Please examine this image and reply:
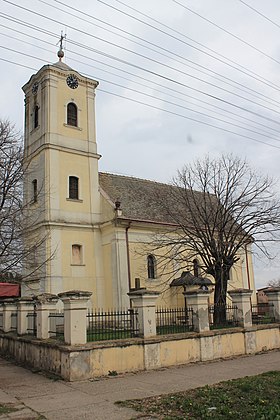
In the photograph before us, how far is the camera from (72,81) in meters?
27.1

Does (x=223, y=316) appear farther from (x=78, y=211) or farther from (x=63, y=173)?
(x=63, y=173)

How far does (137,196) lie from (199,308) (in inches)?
606

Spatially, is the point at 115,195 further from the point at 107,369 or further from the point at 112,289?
the point at 107,369

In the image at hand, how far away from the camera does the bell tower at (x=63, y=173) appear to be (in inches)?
947

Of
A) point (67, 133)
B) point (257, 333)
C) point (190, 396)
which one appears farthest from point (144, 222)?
point (190, 396)

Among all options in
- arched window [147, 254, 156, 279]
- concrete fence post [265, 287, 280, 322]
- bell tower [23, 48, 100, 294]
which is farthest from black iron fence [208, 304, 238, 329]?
arched window [147, 254, 156, 279]

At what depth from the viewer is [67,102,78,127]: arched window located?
87.7 feet

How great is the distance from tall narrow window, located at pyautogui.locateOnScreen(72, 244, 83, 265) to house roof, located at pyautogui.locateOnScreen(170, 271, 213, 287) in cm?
558

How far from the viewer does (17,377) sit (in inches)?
488

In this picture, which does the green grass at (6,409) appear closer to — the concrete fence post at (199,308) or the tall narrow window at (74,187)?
the concrete fence post at (199,308)

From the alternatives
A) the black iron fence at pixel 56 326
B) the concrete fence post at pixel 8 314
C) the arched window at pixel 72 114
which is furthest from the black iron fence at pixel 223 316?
the arched window at pixel 72 114

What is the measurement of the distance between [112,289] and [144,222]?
14.1 feet

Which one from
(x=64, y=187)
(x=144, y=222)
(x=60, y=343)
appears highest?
(x=64, y=187)

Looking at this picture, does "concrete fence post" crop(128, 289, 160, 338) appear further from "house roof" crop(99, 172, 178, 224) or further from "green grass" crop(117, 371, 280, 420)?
"house roof" crop(99, 172, 178, 224)
